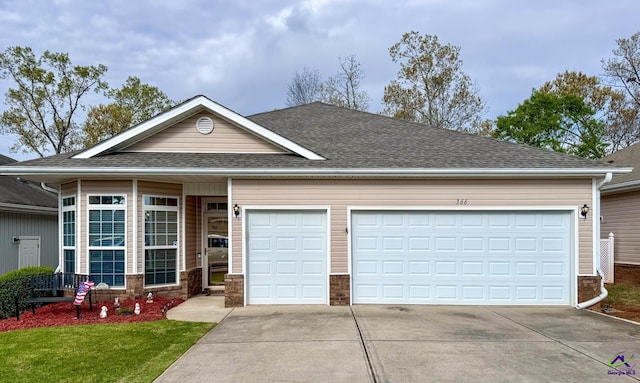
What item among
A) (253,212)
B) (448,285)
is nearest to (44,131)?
(253,212)

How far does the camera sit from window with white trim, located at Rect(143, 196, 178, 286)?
1035cm

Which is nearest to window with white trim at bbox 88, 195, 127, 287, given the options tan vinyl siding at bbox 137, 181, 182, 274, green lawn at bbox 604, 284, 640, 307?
tan vinyl siding at bbox 137, 181, 182, 274

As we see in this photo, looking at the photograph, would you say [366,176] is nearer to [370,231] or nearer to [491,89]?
[370,231]

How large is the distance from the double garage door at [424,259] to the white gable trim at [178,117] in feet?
5.97

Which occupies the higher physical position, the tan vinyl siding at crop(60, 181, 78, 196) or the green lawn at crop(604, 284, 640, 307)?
the tan vinyl siding at crop(60, 181, 78, 196)

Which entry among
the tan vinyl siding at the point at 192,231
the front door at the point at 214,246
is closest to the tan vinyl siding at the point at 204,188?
the tan vinyl siding at the point at 192,231

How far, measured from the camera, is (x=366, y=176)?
9758mm

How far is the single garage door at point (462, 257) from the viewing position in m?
9.85

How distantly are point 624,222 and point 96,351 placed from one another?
592 inches

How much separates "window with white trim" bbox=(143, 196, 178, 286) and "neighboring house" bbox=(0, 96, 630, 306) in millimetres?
61

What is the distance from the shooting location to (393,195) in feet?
32.6

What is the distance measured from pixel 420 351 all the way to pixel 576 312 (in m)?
4.96

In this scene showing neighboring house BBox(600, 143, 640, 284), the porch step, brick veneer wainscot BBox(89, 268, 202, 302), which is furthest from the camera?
neighboring house BBox(600, 143, 640, 284)

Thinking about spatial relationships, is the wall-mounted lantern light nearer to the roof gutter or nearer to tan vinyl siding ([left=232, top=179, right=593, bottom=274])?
tan vinyl siding ([left=232, top=179, right=593, bottom=274])
